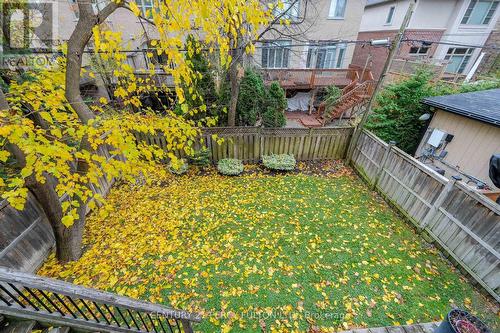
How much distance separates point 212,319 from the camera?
11.3 feet

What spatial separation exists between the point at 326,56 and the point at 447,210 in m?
13.4

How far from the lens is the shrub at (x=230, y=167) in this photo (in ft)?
24.2

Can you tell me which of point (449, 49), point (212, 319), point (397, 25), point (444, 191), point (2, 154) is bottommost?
point (212, 319)

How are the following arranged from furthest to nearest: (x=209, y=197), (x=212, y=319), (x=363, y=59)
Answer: (x=363, y=59) < (x=209, y=197) < (x=212, y=319)

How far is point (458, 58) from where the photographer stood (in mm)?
16969

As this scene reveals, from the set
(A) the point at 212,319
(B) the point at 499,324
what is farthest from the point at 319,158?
(A) the point at 212,319

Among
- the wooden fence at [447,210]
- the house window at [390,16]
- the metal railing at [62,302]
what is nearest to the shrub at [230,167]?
the wooden fence at [447,210]

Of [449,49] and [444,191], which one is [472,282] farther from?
[449,49]

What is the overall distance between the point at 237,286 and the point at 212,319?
26.5 inches

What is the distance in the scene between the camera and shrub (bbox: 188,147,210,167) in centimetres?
743

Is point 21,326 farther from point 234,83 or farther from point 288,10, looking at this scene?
point 288,10

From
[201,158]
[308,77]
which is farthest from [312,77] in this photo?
[201,158]

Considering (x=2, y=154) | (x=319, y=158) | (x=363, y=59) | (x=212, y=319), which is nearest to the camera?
(x=2, y=154)

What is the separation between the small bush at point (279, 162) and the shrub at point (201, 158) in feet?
6.87
